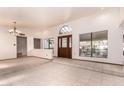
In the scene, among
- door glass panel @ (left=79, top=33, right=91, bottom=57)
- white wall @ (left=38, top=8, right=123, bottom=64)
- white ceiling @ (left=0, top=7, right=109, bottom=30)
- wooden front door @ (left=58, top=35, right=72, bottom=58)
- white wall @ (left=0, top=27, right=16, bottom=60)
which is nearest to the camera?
white ceiling @ (left=0, top=7, right=109, bottom=30)

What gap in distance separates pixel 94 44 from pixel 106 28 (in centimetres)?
129

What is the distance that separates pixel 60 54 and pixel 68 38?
70.5 inches

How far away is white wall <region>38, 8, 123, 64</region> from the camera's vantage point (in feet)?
16.2

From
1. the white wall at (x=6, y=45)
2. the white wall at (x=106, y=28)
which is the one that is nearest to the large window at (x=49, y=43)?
the white wall at (x=106, y=28)

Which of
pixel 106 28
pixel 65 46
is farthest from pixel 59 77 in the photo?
pixel 65 46

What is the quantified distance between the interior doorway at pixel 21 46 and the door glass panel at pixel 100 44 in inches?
267

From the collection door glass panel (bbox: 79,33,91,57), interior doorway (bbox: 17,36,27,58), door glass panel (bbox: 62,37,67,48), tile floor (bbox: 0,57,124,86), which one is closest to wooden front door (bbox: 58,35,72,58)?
door glass panel (bbox: 62,37,67,48)

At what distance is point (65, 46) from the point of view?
313 inches

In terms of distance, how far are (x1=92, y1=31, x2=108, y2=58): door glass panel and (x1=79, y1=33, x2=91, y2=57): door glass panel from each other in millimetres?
321

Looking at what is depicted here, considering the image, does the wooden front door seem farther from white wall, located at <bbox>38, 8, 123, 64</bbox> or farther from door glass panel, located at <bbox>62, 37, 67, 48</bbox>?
white wall, located at <bbox>38, 8, 123, 64</bbox>

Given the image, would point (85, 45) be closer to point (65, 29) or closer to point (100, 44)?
point (100, 44)

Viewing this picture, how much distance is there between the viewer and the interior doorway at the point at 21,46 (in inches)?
337

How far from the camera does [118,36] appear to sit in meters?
4.93
